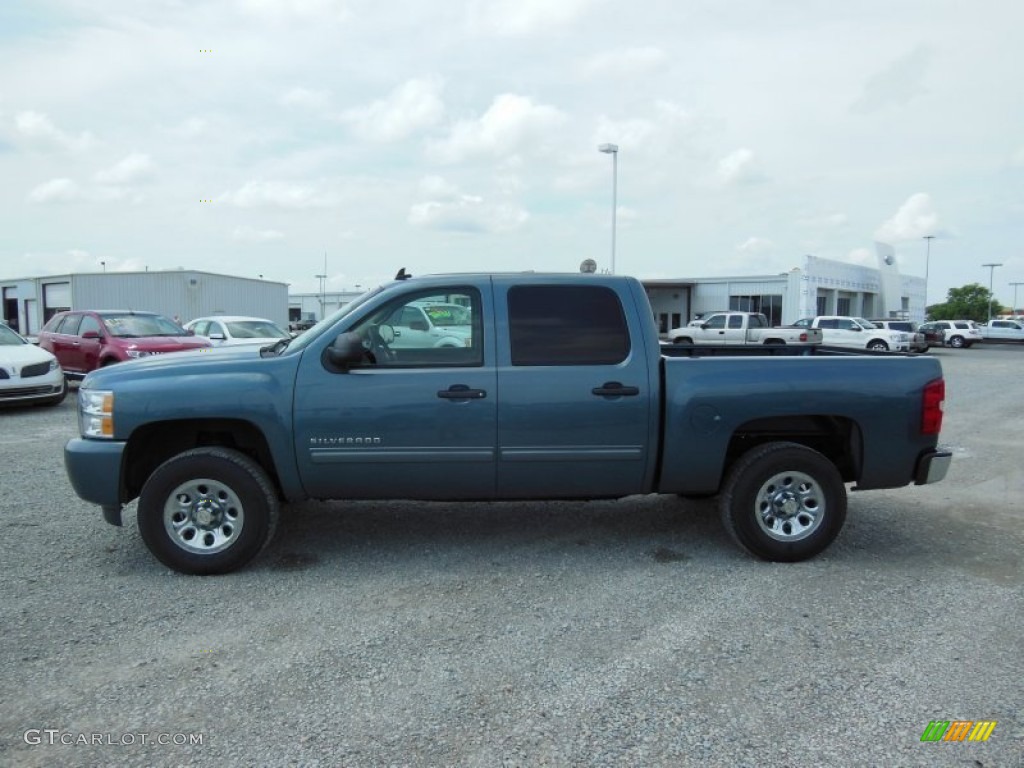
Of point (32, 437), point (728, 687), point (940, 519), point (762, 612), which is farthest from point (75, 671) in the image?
point (32, 437)

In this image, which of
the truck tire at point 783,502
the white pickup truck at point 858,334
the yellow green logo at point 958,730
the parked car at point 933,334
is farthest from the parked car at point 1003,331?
the yellow green logo at point 958,730

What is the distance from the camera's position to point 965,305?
97.9m

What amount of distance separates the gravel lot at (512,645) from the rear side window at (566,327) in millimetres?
1318

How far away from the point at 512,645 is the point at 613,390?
164 cm

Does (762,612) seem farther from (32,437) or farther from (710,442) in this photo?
(32,437)

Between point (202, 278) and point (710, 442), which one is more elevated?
point (202, 278)

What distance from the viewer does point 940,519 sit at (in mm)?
5836

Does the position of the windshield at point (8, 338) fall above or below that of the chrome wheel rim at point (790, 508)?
above

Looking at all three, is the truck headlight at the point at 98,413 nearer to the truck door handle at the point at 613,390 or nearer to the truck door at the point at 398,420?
the truck door at the point at 398,420

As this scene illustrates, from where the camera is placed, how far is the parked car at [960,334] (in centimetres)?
3981

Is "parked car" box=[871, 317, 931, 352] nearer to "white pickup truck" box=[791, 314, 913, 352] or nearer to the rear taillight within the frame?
"white pickup truck" box=[791, 314, 913, 352]

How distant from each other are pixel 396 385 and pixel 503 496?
3.16 feet

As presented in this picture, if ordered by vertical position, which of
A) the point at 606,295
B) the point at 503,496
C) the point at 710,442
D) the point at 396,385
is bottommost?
the point at 503,496

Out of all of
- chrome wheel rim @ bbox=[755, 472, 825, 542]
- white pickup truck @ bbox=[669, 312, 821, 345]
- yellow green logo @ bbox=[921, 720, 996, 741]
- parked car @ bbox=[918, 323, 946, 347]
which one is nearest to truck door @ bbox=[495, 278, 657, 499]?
chrome wheel rim @ bbox=[755, 472, 825, 542]
